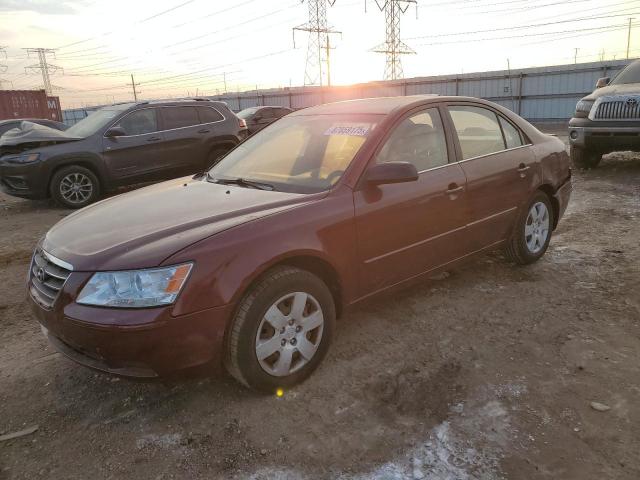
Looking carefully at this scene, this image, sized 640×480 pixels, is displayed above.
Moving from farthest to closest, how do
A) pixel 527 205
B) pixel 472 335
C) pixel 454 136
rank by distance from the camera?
pixel 527 205, pixel 454 136, pixel 472 335

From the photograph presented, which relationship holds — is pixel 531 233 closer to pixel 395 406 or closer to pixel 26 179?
pixel 395 406

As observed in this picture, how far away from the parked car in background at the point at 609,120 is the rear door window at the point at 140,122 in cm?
751

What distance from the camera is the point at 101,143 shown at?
321 inches

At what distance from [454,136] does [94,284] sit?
271 cm

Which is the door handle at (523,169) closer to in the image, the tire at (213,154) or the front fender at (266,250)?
the front fender at (266,250)

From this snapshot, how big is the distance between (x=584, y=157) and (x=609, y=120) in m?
1.09

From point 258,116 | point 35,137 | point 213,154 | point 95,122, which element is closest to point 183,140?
point 213,154

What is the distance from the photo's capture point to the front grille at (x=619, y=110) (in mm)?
8195

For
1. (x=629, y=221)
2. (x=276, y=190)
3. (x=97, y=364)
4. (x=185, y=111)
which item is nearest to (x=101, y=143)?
(x=185, y=111)

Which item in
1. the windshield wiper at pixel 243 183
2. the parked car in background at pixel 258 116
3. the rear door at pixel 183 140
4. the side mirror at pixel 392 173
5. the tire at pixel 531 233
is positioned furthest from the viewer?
the parked car in background at pixel 258 116

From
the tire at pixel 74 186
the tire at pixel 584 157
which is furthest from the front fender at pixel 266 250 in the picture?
the tire at pixel 584 157

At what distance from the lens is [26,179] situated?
7.83 meters

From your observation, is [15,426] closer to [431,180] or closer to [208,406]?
[208,406]

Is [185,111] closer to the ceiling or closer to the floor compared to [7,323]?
closer to the ceiling
